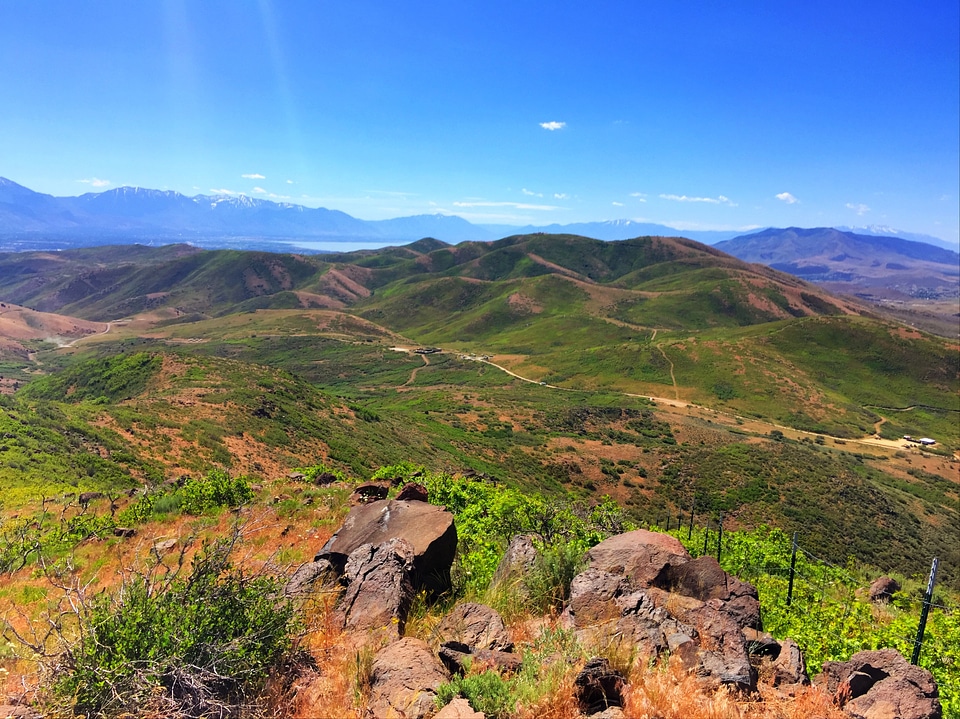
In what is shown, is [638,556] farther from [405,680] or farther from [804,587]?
[804,587]

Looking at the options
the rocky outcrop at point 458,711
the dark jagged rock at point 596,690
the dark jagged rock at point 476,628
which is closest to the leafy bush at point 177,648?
the rocky outcrop at point 458,711

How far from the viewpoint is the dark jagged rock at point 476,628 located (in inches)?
229

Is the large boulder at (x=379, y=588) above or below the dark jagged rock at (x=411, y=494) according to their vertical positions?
above

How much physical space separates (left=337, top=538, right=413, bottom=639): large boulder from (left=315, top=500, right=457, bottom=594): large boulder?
271 mm

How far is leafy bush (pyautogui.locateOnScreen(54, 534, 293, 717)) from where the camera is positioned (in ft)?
13.3

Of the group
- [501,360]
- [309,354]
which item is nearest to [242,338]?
[309,354]

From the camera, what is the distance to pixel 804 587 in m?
12.6

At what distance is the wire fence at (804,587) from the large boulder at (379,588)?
8.10m

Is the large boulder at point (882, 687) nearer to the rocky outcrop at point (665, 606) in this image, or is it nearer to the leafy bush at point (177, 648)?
the rocky outcrop at point (665, 606)

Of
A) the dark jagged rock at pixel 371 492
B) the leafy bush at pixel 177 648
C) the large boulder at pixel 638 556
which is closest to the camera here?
the leafy bush at pixel 177 648

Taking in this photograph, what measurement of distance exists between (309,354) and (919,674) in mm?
123031

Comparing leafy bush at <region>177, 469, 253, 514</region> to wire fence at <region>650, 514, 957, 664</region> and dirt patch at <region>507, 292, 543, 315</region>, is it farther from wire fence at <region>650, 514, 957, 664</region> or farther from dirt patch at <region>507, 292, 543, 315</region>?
dirt patch at <region>507, 292, 543, 315</region>

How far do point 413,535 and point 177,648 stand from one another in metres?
4.27

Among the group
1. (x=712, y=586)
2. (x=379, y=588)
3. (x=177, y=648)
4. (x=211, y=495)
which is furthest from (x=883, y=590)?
(x=211, y=495)
